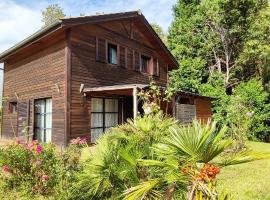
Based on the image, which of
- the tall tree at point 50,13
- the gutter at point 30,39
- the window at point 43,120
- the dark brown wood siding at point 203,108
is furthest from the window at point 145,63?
the tall tree at point 50,13

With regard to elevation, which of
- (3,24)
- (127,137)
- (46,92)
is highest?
(3,24)

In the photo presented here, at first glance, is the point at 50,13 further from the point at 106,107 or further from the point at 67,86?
the point at 67,86

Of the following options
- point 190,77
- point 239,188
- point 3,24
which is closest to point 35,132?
point 239,188

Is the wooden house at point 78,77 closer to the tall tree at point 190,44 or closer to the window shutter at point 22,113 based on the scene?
the window shutter at point 22,113

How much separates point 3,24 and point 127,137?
39.6 meters

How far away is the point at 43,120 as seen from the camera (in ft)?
48.9

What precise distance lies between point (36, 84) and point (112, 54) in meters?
4.28

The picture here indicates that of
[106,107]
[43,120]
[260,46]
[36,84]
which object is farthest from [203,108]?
[36,84]

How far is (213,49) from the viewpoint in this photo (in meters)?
25.1

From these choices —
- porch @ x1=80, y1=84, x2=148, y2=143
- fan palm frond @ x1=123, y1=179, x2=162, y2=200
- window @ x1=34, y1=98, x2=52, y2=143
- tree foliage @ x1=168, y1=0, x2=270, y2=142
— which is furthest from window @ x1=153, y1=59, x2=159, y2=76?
fan palm frond @ x1=123, y1=179, x2=162, y2=200

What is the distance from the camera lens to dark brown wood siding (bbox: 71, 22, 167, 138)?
44.3ft

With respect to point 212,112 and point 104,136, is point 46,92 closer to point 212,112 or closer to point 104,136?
point 104,136

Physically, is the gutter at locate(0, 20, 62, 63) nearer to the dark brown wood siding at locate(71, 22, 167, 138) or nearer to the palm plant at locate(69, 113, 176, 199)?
the dark brown wood siding at locate(71, 22, 167, 138)

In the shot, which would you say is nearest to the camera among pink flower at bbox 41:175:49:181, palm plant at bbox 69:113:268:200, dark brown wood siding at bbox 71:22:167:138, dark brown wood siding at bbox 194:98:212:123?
palm plant at bbox 69:113:268:200
